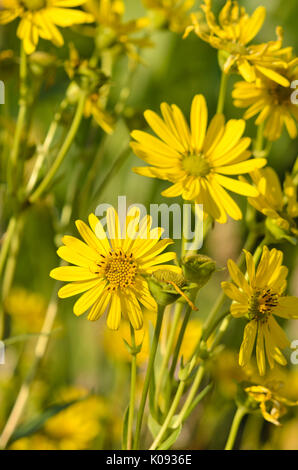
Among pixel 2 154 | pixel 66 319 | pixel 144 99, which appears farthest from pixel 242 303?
pixel 144 99

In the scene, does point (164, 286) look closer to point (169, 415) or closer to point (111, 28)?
point (169, 415)

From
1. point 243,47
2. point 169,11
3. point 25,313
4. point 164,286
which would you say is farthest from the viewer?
point 25,313

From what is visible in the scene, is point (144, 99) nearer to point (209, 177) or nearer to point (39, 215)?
point (39, 215)

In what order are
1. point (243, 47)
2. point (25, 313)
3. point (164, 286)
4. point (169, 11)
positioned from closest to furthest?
point (164, 286) < point (243, 47) < point (169, 11) < point (25, 313)

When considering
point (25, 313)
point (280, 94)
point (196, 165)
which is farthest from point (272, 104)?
point (25, 313)

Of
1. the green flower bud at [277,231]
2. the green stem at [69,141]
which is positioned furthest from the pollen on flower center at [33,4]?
the green flower bud at [277,231]

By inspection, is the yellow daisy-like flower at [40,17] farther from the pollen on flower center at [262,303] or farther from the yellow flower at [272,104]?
the pollen on flower center at [262,303]

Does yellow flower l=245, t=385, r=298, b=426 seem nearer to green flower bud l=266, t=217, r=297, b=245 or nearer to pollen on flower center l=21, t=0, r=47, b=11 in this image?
green flower bud l=266, t=217, r=297, b=245
